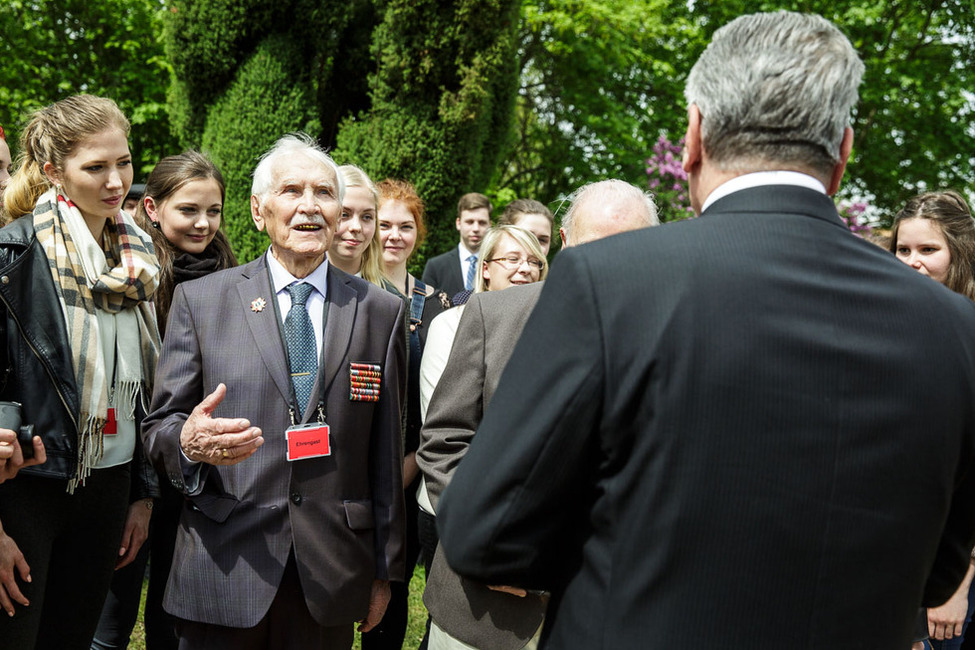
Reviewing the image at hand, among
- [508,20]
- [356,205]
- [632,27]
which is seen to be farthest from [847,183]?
[356,205]

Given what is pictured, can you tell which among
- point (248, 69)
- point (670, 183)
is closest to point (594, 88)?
point (670, 183)

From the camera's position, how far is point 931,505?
1347 millimetres

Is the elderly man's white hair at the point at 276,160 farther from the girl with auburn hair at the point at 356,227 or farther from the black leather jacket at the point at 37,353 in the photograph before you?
the girl with auburn hair at the point at 356,227

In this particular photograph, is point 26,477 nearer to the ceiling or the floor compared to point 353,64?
nearer to the floor

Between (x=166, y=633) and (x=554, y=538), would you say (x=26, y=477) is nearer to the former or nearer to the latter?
(x=166, y=633)

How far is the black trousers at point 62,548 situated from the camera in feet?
8.63

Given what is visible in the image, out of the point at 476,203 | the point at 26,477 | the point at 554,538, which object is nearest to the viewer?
the point at 554,538

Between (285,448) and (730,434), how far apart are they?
165cm

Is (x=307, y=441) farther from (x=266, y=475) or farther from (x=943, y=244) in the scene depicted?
(x=943, y=244)

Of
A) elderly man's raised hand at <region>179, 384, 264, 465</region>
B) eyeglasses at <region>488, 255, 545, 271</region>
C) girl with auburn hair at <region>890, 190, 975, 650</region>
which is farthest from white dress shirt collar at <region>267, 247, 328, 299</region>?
girl with auburn hair at <region>890, 190, 975, 650</region>

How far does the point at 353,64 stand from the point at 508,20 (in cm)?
210

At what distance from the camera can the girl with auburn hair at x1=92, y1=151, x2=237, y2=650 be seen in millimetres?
3432

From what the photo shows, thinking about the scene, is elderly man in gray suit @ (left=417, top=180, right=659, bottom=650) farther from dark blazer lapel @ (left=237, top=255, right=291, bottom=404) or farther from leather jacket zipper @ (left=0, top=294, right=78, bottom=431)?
leather jacket zipper @ (left=0, top=294, right=78, bottom=431)

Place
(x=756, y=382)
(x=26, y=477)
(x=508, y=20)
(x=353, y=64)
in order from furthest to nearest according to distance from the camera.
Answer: (x=353, y=64) → (x=508, y=20) → (x=26, y=477) → (x=756, y=382)
